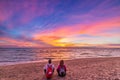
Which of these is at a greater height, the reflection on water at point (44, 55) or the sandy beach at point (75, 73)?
the reflection on water at point (44, 55)

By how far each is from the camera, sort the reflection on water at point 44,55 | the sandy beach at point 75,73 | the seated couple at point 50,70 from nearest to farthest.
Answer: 1. the seated couple at point 50,70
2. the sandy beach at point 75,73
3. the reflection on water at point 44,55

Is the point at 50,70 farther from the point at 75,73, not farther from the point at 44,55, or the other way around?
the point at 44,55

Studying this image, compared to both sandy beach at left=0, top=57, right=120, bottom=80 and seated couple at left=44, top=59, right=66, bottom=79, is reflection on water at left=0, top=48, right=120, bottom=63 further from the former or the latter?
seated couple at left=44, top=59, right=66, bottom=79

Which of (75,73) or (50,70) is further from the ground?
(50,70)

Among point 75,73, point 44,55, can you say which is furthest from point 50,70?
point 44,55

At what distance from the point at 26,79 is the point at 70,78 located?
361 cm

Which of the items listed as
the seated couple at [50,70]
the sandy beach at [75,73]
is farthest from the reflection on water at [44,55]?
the seated couple at [50,70]

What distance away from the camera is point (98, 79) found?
12.8m

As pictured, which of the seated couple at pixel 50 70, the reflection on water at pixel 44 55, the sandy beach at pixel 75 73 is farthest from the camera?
the reflection on water at pixel 44 55

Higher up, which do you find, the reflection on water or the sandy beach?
the reflection on water

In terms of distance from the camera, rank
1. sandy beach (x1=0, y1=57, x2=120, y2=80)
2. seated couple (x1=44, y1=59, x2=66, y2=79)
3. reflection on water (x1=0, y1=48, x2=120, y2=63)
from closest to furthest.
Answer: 1. seated couple (x1=44, y1=59, x2=66, y2=79)
2. sandy beach (x1=0, y1=57, x2=120, y2=80)
3. reflection on water (x1=0, y1=48, x2=120, y2=63)

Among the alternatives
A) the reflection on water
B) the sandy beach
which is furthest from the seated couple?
the reflection on water

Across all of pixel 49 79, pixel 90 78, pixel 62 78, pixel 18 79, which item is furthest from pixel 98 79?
pixel 18 79

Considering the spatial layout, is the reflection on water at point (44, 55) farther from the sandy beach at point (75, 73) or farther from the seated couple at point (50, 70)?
the seated couple at point (50, 70)
